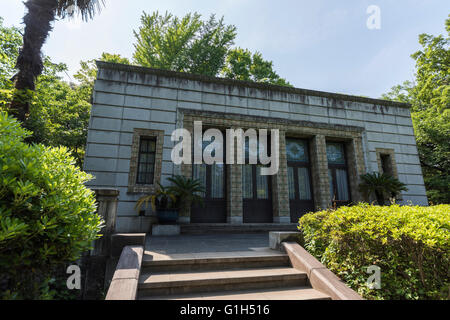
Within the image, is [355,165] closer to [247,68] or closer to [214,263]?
[214,263]

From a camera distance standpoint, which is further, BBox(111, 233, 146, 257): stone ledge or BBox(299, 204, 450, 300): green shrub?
BBox(111, 233, 146, 257): stone ledge

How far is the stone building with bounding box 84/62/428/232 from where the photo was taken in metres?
9.48

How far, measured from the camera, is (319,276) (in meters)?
4.09

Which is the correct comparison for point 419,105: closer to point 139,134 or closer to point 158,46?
point 158,46

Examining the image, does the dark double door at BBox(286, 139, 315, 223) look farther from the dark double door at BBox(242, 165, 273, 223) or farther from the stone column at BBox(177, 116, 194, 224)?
the stone column at BBox(177, 116, 194, 224)

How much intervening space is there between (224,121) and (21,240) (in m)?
9.14

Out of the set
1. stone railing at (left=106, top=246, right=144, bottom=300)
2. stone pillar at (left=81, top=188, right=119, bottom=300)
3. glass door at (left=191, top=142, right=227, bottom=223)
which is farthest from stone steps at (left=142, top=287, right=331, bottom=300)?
glass door at (left=191, top=142, right=227, bottom=223)

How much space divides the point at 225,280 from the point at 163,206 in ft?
17.4

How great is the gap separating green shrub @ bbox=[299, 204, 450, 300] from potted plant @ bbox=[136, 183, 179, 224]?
5665 millimetres

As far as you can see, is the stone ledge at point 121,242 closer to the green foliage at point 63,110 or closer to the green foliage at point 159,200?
the green foliage at point 159,200

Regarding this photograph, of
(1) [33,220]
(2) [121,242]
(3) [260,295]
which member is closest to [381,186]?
(3) [260,295]

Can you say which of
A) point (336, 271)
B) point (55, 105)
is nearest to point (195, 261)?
point (336, 271)

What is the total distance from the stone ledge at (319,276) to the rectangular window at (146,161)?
6733mm

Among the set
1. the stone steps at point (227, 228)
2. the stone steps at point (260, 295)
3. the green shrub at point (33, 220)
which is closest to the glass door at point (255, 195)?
the stone steps at point (227, 228)
